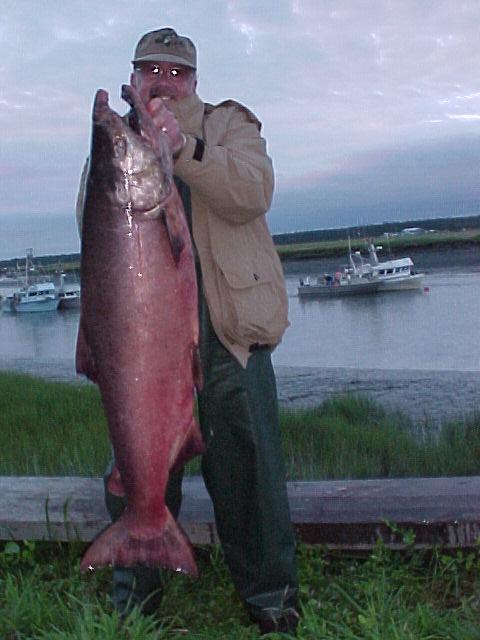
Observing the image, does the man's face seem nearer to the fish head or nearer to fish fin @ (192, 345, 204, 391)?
the fish head

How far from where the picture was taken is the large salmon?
8.68ft

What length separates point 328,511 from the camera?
4.13 m

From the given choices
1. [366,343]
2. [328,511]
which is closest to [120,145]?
[328,511]

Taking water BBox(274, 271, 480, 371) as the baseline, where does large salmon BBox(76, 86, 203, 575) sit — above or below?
above

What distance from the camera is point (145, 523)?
303 cm

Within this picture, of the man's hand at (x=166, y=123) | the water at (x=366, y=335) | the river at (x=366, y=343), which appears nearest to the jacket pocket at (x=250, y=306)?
the man's hand at (x=166, y=123)

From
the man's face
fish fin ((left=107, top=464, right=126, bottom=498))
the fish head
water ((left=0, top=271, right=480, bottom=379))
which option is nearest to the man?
the man's face

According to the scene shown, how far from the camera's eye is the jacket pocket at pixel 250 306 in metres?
3.28

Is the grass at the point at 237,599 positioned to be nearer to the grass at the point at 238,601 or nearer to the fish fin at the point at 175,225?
the grass at the point at 238,601

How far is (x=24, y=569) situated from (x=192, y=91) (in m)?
2.41

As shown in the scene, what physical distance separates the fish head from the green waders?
2.53ft

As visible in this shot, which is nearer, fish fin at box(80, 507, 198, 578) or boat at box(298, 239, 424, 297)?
fish fin at box(80, 507, 198, 578)

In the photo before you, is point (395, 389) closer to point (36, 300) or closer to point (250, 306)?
point (250, 306)

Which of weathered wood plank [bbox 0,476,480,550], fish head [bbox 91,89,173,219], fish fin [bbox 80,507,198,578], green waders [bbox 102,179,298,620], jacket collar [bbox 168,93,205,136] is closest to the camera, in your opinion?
fish head [bbox 91,89,173,219]
